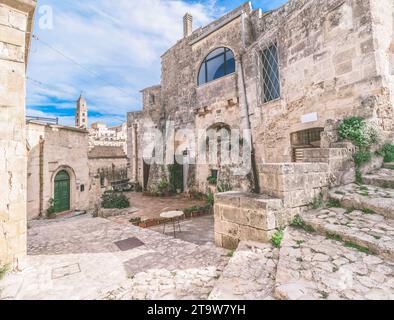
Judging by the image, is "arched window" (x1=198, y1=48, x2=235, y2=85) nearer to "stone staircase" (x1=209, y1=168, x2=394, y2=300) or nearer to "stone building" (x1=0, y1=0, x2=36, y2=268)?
"stone building" (x1=0, y1=0, x2=36, y2=268)

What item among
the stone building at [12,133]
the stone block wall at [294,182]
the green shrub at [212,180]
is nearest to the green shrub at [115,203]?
the green shrub at [212,180]

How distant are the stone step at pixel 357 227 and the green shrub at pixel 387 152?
2.49 meters

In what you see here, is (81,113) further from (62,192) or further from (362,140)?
(362,140)

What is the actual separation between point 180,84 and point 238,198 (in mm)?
12133

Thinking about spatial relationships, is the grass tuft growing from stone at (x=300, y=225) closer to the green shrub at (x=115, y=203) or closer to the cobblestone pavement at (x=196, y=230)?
the cobblestone pavement at (x=196, y=230)

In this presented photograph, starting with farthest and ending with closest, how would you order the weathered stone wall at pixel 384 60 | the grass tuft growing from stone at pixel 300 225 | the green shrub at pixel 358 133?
the weathered stone wall at pixel 384 60 < the green shrub at pixel 358 133 < the grass tuft growing from stone at pixel 300 225

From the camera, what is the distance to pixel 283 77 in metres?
7.84

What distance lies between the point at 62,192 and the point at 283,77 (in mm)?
12282

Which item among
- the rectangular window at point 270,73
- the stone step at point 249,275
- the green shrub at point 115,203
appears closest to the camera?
the stone step at point 249,275

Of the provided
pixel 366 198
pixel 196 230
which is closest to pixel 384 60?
pixel 366 198

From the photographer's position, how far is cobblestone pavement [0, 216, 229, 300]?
282 cm

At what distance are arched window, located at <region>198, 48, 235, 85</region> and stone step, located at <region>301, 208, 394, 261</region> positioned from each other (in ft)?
28.9

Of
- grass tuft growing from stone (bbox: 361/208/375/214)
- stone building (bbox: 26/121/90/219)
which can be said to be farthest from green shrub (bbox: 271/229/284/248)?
stone building (bbox: 26/121/90/219)

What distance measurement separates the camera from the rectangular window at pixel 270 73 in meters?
8.33
